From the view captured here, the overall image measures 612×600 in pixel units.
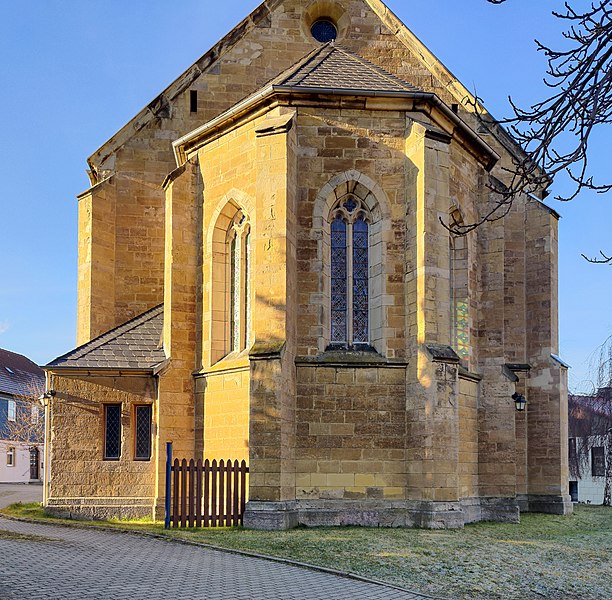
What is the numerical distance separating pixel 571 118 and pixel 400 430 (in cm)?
1027

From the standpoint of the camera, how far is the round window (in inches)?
853

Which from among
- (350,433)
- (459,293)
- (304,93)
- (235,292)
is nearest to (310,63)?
(304,93)

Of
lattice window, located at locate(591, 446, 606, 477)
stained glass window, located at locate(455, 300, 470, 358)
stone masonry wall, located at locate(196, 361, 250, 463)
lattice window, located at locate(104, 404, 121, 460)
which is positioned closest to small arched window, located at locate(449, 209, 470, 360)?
stained glass window, located at locate(455, 300, 470, 358)

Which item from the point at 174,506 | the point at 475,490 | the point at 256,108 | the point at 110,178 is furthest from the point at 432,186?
the point at 110,178

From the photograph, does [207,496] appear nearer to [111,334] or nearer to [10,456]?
[111,334]

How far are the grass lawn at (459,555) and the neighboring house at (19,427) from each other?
1492 inches

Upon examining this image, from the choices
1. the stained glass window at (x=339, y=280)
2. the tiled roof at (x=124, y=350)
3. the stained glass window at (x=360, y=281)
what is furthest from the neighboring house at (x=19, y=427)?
the stained glass window at (x=360, y=281)

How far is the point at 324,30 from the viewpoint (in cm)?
2175

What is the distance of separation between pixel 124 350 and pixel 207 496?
4964 mm

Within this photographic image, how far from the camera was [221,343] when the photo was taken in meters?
17.1

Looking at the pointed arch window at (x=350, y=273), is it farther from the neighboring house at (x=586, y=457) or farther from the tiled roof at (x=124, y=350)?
the neighboring house at (x=586, y=457)

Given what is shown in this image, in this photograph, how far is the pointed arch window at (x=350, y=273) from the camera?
16.0m

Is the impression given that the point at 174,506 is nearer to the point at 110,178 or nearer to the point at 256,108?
the point at 256,108

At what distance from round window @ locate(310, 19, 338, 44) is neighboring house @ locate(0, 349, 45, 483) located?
34.6 meters
